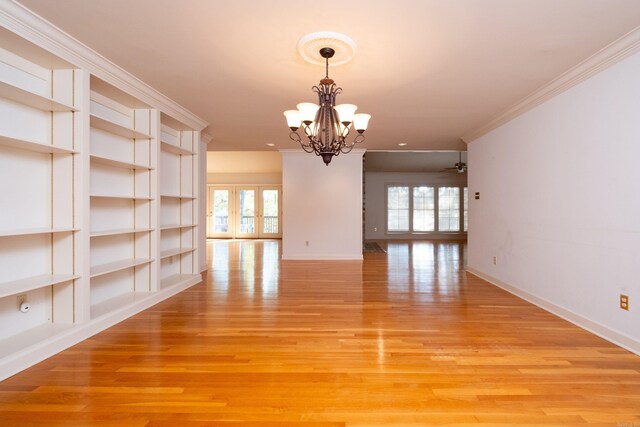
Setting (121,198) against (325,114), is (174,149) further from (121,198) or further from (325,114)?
(325,114)

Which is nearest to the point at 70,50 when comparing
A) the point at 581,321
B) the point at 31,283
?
the point at 31,283

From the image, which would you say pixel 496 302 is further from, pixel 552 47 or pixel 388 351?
pixel 552 47

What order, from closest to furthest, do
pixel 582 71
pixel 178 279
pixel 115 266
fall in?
1. pixel 582 71
2. pixel 115 266
3. pixel 178 279

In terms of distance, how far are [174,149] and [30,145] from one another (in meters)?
1.99

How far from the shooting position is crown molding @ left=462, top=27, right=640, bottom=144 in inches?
90.6

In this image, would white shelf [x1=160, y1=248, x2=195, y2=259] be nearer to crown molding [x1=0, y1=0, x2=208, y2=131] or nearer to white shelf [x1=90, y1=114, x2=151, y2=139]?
white shelf [x1=90, y1=114, x2=151, y2=139]

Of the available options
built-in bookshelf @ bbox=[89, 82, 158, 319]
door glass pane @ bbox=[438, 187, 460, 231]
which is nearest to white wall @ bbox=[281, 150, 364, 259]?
built-in bookshelf @ bbox=[89, 82, 158, 319]

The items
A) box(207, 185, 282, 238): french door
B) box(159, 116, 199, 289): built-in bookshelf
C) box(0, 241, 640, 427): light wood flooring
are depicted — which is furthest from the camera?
box(207, 185, 282, 238): french door

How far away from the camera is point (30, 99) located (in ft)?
7.53

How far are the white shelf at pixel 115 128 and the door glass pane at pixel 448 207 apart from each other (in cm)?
969

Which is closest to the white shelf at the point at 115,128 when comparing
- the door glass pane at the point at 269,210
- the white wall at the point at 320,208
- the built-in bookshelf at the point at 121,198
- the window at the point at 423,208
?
the built-in bookshelf at the point at 121,198

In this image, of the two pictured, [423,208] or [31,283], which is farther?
[423,208]

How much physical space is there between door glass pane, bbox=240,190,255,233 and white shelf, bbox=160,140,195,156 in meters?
6.64

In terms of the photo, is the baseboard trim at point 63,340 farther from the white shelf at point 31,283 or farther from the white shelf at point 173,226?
the white shelf at point 173,226
